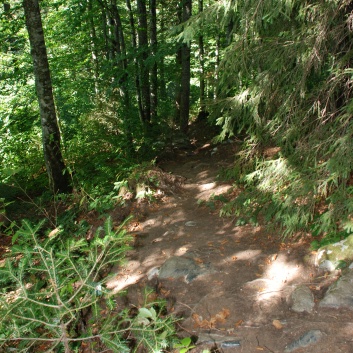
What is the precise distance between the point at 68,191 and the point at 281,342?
21.2 feet

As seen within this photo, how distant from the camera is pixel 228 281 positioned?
450 centimetres

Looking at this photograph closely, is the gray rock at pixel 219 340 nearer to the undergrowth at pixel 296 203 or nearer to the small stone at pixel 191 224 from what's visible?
the undergrowth at pixel 296 203

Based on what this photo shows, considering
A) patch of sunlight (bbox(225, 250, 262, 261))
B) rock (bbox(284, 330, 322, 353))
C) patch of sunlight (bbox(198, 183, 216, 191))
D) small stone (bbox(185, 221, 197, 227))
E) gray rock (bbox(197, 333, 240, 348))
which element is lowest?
patch of sunlight (bbox(198, 183, 216, 191))

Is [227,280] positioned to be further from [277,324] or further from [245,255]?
[277,324]

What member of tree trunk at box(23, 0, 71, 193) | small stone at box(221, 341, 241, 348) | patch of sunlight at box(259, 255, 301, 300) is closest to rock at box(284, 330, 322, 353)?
small stone at box(221, 341, 241, 348)

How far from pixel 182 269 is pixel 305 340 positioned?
6.71 feet

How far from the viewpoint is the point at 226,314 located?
3.88 metres

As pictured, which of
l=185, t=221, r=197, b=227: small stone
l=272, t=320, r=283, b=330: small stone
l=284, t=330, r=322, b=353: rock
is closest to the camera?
l=284, t=330, r=322, b=353: rock

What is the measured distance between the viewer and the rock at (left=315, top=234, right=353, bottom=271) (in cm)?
407

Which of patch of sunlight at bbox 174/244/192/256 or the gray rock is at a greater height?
the gray rock

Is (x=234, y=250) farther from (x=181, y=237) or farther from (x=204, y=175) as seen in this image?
(x=204, y=175)

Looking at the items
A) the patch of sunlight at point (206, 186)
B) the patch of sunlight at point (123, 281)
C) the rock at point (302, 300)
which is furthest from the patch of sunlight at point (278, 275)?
the patch of sunlight at point (206, 186)

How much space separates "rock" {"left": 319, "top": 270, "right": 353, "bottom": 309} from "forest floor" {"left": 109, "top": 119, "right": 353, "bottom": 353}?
8 centimetres

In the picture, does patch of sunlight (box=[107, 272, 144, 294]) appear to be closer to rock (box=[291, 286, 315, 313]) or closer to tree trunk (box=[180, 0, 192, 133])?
rock (box=[291, 286, 315, 313])
